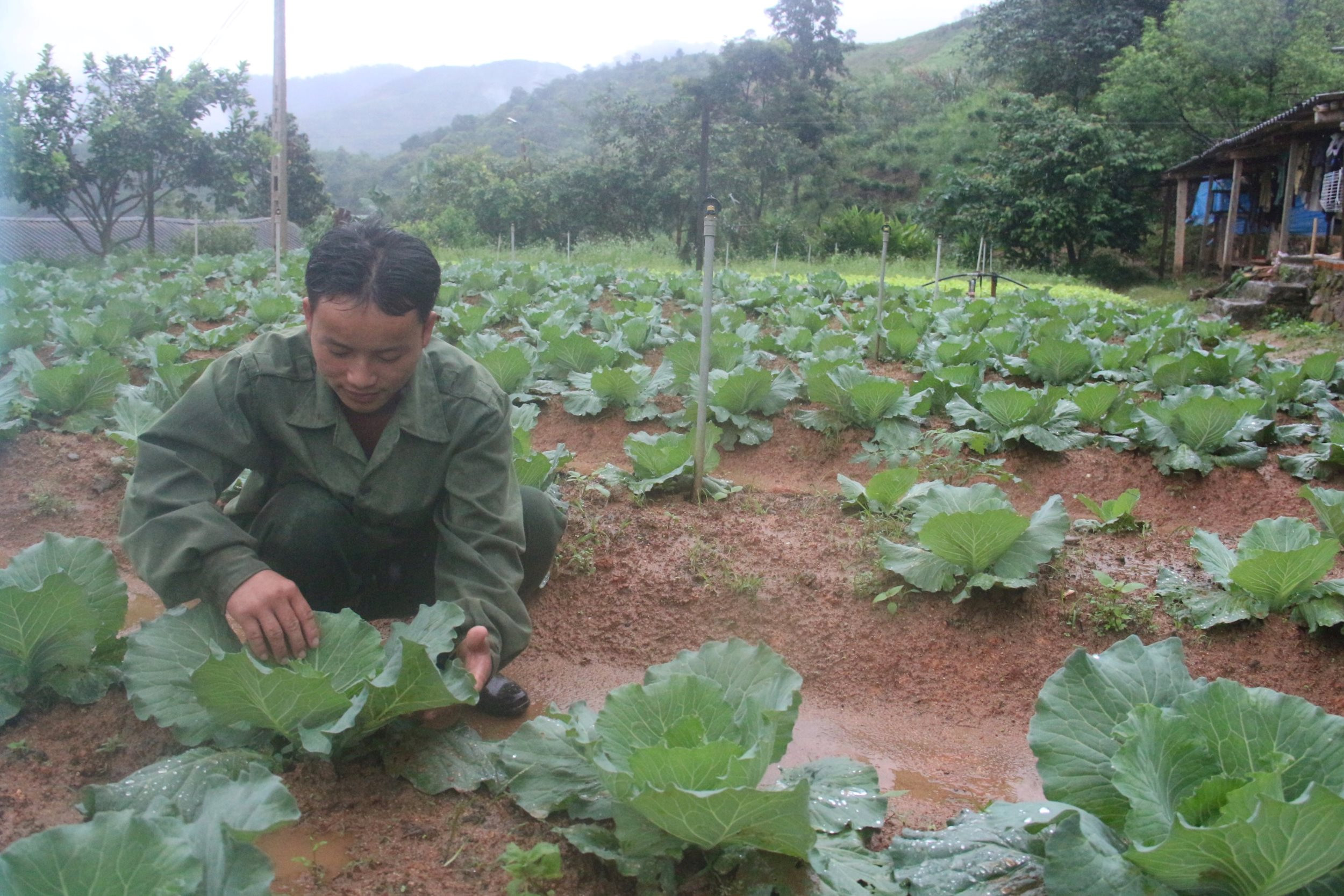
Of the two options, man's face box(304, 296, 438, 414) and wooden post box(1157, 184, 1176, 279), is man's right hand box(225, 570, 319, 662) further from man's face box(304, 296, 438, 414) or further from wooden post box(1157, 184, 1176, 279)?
wooden post box(1157, 184, 1176, 279)

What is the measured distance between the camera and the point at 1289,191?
1551 cm

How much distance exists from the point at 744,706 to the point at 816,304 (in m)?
9.04

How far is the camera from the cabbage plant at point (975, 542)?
297cm

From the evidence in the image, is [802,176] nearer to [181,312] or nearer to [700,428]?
[181,312]

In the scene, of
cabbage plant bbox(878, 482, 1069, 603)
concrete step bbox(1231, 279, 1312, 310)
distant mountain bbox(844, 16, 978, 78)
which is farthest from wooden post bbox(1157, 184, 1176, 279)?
distant mountain bbox(844, 16, 978, 78)

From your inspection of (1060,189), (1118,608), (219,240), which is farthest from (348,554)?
(1060,189)

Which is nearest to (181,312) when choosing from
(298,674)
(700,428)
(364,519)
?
(700,428)

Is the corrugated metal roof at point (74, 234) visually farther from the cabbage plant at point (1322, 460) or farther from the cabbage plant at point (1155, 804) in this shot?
the cabbage plant at point (1155, 804)

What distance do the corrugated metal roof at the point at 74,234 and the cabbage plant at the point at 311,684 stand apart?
1587 cm

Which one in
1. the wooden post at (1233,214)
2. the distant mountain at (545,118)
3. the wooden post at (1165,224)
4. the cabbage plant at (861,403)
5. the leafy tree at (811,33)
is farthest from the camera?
the distant mountain at (545,118)

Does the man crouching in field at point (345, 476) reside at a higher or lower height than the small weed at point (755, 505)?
higher

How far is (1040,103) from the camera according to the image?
80.1ft

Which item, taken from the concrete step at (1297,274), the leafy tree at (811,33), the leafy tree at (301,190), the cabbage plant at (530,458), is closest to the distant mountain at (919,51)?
the leafy tree at (811,33)

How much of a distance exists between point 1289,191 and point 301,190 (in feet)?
77.8
